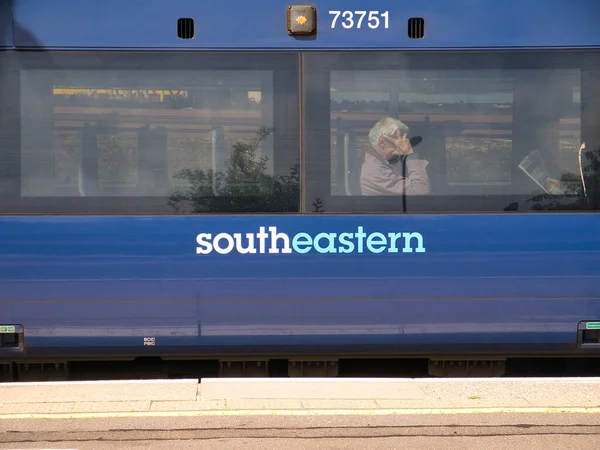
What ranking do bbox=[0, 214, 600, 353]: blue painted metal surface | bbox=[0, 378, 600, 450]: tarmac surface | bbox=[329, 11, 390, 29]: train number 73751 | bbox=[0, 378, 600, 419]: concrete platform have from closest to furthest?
bbox=[0, 378, 600, 450]: tarmac surface → bbox=[0, 378, 600, 419]: concrete platform → bbox=[0, 214, 600, 353]: blue painted metal surface → bbox=[329, 11, 390, 29]: train number 73751

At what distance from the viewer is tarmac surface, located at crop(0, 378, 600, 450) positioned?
5.25 m

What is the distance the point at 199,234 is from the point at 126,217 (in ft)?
1.81

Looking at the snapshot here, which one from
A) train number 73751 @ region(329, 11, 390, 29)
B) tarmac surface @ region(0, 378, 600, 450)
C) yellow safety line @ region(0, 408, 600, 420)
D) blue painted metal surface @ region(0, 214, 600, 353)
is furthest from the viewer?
train number 73751 @ region(329, 11, 390, 29)

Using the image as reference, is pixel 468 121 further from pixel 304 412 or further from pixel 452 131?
pixel 304 412

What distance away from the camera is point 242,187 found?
6.55 m

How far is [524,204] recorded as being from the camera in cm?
662

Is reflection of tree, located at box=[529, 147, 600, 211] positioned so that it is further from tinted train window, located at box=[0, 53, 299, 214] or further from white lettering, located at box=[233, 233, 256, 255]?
white lettering, located at box=[233, 233, 256, 255]

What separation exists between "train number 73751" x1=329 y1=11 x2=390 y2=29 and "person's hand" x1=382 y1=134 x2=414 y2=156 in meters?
0.84

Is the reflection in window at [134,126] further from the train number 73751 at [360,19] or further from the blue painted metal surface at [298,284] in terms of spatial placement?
the train number 73751 at [360,19]

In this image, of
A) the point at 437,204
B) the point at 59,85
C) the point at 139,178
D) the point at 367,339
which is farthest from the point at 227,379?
the point at 59,85

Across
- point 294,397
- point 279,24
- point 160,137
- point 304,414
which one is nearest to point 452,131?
point 279,24

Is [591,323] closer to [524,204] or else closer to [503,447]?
[524,204]

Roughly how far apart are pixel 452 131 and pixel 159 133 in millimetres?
2200

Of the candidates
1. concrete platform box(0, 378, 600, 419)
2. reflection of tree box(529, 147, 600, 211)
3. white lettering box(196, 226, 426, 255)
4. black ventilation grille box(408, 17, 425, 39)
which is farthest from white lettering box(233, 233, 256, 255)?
reflection of tree box(529, 147, 600, 211)
